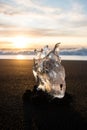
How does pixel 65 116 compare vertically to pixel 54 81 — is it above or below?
below

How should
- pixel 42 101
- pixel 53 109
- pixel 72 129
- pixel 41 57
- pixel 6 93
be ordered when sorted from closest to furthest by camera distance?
pixel 72 129
pixel 53 109
pixel 42 101
pixel 41 57
pixel 6 93

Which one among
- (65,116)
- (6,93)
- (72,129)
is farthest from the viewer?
(6,93)

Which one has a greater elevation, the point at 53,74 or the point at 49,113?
the point at 53,74

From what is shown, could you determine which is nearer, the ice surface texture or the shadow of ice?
the shadow of ice

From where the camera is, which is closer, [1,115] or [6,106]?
[1,115]

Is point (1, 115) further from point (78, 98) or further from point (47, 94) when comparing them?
point (78, 98)

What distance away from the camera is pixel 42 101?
26.4 metres

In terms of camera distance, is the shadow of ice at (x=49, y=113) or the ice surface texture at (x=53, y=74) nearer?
the shadow of ice at (x=49, y=113)

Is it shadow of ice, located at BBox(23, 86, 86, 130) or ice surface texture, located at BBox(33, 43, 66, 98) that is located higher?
ice surface texture, located at BBox(33, 43, 66, 98)

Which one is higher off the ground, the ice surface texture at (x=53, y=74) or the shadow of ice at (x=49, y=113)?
the ice surface texture at (x=53, y=74)

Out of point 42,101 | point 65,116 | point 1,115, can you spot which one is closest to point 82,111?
point 65,116

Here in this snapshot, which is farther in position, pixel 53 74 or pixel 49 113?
pixel 53 74

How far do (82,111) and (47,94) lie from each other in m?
3.78

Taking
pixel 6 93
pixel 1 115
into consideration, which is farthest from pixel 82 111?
pixel 6 93
